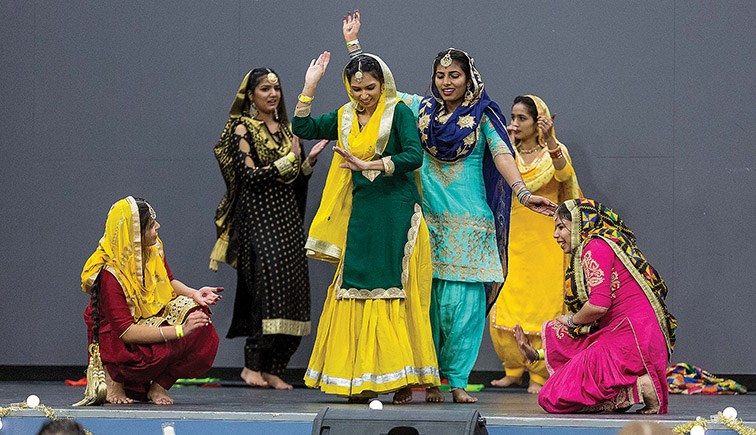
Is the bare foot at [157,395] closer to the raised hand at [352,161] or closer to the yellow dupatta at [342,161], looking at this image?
the yellow dupatta at [342,161]

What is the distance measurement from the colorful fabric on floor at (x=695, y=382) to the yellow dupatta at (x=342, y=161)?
7.17 ft

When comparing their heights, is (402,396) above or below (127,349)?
below

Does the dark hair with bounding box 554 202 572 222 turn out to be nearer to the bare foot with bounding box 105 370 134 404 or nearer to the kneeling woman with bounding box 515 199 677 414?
the kneeling woman with bounding box 515 199 677 414

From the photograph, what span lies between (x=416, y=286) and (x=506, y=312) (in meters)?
1.44

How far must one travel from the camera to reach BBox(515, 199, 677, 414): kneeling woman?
4.73 metres

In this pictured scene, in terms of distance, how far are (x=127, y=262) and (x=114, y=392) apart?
1.77 feet

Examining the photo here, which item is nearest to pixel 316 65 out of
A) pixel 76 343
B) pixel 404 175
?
pixel 404 175

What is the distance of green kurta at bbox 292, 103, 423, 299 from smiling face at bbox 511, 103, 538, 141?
1.35 metres

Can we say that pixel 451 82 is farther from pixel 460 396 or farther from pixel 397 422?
pixel 397 422

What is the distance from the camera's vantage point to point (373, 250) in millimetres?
5043

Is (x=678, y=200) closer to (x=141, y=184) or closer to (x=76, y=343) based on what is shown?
(x=141, y=184)

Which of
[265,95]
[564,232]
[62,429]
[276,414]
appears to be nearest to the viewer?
[62,429]

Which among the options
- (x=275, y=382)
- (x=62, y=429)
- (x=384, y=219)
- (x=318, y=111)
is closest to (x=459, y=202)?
(x=384, y=219)

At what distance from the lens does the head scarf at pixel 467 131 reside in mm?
5254
